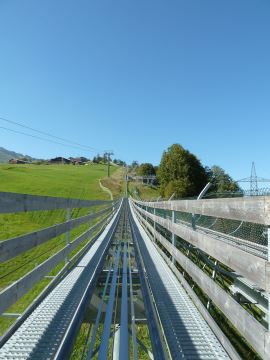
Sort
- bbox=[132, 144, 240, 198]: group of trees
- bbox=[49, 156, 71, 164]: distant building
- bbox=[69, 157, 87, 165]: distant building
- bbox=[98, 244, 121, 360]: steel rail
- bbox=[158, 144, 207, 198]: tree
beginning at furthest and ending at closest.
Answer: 1. bbox=[69, 157, 87, 165]: distant building
2. bbox=[49, 156, 71, 164]: distant building
3. bbox=[158, 144, 207, 198]: tree
4. bbox=[132, 144, 240, 198]: group of trees
5. bbox=[98, 244, 121, 360]: steel rail

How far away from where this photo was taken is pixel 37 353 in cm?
255

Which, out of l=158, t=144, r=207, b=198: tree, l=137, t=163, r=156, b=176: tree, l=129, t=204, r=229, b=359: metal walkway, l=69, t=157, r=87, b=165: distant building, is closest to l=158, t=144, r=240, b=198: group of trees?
l=158, t=144, r=207, b=198: tree

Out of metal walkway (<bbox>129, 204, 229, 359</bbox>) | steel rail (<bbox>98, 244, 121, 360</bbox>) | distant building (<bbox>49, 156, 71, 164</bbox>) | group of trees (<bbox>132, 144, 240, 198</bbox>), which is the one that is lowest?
steel rail (<bbox>98, 244, 121, 360</bbox>)

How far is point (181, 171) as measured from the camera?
5347cm

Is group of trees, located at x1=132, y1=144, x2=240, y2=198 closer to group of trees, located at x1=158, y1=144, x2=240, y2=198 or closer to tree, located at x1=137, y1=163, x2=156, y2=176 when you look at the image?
group of trees, located at x1=158, y1=144, x2=240, y2=198

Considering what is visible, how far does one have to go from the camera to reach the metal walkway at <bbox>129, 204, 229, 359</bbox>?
8.61 ft

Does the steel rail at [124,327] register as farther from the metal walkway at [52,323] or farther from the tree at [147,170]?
the tree at [147,170]

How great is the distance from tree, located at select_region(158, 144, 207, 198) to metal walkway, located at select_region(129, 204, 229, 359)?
4627 cm

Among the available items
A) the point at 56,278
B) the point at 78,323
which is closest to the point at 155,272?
the point at 56,278

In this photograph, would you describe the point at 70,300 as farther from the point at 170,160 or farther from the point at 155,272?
the point at 170,160

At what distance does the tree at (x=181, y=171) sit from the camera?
170ft

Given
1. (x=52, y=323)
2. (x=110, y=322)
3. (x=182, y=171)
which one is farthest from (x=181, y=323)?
(x=182, y=171)

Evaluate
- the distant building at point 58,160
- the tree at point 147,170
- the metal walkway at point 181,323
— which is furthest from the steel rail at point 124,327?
the distant building at point 58,160

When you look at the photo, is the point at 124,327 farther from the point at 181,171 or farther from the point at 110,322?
the point at 181,171
